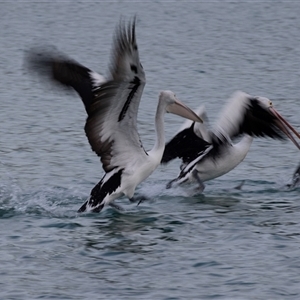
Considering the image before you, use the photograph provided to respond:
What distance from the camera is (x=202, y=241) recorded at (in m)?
8.28

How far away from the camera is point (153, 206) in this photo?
→ 31.1ft

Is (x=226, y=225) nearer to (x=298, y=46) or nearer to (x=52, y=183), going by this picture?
(x=52, y=183)

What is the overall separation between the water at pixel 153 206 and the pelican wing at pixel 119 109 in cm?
57

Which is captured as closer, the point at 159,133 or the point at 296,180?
the point at 159,133

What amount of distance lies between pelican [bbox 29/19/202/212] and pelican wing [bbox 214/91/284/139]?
3.29ft

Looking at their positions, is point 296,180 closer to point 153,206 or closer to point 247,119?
point 247,119

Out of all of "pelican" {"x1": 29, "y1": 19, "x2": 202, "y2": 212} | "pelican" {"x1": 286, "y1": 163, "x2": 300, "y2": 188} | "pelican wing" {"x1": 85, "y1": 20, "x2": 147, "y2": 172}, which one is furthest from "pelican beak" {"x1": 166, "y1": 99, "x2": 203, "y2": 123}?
"pelican" {"x1": 286, "y1": 163, "x2": 300, "y2": 188}

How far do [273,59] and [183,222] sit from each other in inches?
392

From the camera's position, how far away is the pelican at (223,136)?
10109mm

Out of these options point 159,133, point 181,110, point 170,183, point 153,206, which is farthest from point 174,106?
point 170,183

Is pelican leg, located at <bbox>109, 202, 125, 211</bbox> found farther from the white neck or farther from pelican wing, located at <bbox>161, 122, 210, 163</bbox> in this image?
pelican wing, located at <bbox>161, 122, 210, 163</bbox>

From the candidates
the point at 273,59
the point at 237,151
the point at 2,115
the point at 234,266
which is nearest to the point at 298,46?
the point at 273,59

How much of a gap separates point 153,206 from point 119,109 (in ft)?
4.42

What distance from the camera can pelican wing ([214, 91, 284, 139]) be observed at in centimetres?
1009
